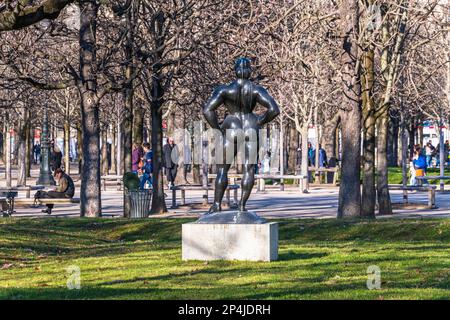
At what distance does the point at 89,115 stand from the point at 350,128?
5957 millimetres

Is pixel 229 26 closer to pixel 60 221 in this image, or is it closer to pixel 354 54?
pixel 354 54

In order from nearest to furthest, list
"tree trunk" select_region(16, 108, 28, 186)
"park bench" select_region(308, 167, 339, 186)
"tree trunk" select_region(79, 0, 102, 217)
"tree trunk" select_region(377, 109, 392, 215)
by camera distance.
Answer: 1. "tree trunk" select_region(79, 0, 102, 217)
2. "tree trunk" select_region(377, 109, 392, 215)
3. "park bench" select_region(308, 167, 339, 186)
4. "tree trunk" select_region(16, 108, 28, 186)

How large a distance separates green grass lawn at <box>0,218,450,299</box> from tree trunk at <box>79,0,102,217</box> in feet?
14.8

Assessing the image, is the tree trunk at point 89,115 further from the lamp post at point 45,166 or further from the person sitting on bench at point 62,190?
the lamp post at point 45,166

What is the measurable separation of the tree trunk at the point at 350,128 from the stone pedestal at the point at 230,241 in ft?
33.7

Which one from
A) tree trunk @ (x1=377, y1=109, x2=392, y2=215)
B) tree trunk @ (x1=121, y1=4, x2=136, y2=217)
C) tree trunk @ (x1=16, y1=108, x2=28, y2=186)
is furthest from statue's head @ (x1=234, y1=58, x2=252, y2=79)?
tree trunk @ (x1=16, y1=108, x2=28, y2=186)

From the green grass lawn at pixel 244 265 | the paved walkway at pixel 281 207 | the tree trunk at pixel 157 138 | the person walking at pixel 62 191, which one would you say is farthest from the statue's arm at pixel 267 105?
the person walking at pixel 62 191

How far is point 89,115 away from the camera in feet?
88.8

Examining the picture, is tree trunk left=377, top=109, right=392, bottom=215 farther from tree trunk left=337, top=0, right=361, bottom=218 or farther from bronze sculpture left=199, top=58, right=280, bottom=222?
bronze sculpture left=199, top=58, right=280, bottom=222

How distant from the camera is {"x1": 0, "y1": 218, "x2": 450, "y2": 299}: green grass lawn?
12.0 m

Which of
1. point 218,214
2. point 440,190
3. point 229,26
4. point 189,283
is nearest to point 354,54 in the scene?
point 229,26

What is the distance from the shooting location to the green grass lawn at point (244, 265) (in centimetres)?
1197

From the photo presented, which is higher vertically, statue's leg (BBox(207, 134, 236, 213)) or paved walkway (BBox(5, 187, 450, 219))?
statue's leg (BBox(207, 134, 236, 213))

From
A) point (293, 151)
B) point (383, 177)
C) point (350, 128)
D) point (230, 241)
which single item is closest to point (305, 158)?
point (383, 177)
